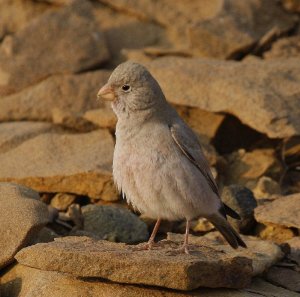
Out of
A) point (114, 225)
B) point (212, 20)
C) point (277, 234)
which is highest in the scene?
point (212, 20)

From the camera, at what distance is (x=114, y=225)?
8055mm

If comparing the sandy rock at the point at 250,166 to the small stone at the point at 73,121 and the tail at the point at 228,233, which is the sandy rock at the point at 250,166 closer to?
the small stone at the point at 73,121

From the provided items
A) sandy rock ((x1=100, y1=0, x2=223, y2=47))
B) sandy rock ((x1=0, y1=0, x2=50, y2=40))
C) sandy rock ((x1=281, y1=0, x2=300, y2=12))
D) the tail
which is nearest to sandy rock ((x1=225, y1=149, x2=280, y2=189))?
the tail

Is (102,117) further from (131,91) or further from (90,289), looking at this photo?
(90,289)

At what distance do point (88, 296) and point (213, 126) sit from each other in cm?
357

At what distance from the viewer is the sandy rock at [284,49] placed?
10753mm

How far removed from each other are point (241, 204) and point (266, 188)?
83 cm

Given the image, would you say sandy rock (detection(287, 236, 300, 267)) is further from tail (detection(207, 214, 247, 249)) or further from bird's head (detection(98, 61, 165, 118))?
bird's head (detection(98, 61, 165, 118))

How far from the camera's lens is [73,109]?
33.5 feet

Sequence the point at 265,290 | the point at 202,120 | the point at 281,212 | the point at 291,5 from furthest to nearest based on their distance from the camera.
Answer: the point at 291,5 < the point at 202,120 < the point at 281,212 < the point at 265,290

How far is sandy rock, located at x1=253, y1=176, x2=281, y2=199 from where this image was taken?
8.84 meters

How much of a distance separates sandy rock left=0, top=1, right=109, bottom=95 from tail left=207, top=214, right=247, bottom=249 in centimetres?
419

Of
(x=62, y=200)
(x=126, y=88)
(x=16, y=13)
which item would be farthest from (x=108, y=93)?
(x=16, y=13)

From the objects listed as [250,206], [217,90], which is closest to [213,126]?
[217,90]
